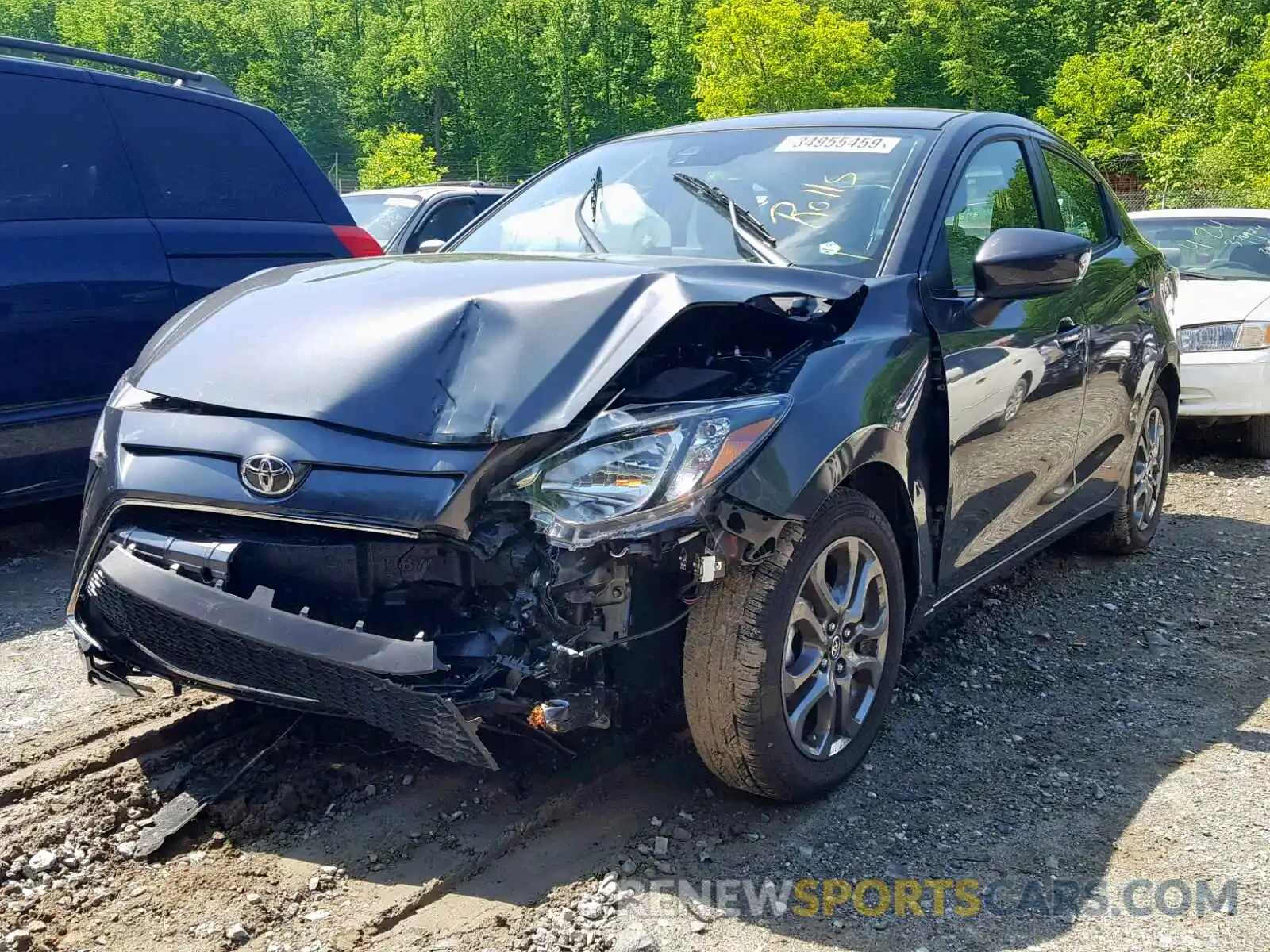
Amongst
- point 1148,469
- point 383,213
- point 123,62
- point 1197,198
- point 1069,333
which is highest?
point 123,62

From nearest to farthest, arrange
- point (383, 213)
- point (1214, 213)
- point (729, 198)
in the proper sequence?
point (729, 198)
point (1214, 213)
point (383, 213)

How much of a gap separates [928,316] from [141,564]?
81.7 inches

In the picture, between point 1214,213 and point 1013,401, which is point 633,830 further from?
point 1214,213

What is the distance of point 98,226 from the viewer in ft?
15.5

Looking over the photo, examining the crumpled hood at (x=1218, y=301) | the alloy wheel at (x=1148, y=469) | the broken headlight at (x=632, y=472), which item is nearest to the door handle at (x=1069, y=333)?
the alloy wheel at (x=1148, y=469)

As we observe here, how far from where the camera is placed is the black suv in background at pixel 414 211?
8797mm

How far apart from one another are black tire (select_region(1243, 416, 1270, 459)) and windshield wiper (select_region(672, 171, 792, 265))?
18.0 feet

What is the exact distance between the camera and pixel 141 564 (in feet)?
8.37

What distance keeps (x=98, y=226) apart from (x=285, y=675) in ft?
9.84

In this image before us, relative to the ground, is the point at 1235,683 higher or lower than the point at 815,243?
lower

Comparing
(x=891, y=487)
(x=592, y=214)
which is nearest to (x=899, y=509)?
(x=891, y=487)

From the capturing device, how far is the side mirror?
328 cm

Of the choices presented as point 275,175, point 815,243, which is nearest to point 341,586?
point 815,243

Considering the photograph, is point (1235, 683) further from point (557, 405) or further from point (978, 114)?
point (557, 405)
